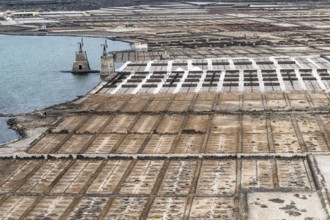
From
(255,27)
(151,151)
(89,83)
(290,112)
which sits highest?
(255,27)

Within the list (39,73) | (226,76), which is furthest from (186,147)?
(39,73)

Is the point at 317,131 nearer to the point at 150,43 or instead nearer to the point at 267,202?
the point at 267,202

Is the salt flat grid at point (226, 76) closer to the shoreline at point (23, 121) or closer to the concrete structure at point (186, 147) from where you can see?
the concrete structure at point (186, 147)

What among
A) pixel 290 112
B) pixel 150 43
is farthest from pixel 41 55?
pixel 290 112

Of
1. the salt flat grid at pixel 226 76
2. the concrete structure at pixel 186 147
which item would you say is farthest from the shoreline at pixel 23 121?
the salt flat grid at pixel 226 76

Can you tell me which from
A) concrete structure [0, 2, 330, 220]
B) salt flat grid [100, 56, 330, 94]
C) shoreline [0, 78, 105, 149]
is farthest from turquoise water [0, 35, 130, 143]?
salt flat grid [100, 56, 330, 94]

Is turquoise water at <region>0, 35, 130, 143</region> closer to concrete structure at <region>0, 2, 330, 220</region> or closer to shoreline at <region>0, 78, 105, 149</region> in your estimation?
shoreline at <region>0, 78, 105, 149</region>
